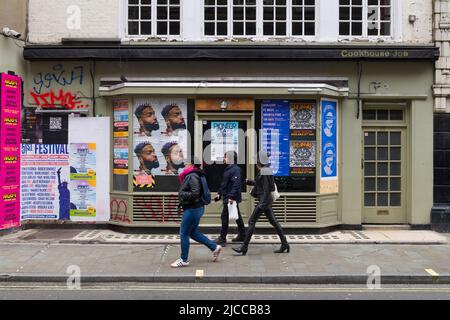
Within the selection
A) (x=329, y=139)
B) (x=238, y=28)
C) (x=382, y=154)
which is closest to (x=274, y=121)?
(x=329, y=139)

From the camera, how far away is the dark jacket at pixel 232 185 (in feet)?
34.2

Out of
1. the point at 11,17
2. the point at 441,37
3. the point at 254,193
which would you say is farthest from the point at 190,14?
the point at 441,37

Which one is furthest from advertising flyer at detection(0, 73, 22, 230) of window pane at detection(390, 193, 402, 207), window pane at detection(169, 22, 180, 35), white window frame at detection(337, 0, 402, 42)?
window pane at detection(390, 193, 402, 207)

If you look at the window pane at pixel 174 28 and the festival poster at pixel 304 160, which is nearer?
the festival poster at pixel 304 160

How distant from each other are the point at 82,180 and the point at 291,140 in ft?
15.7

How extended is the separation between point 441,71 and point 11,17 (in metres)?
9.57

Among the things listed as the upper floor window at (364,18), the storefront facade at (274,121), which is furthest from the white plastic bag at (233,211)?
the upper floor window at (364,18)

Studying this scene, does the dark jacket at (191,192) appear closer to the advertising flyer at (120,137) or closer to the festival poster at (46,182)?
the advertising flyer at (120,137)

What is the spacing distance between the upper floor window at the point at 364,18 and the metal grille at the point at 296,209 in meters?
3.91

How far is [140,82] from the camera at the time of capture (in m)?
12.2

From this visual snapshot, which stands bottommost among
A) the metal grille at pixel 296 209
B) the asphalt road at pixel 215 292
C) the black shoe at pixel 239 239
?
the asphalt road at pixel 215 292

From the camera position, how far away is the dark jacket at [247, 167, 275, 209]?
9758 millimetres

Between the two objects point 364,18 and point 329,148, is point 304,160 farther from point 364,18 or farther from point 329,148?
point 364,18

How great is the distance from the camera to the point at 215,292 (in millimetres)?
7793
